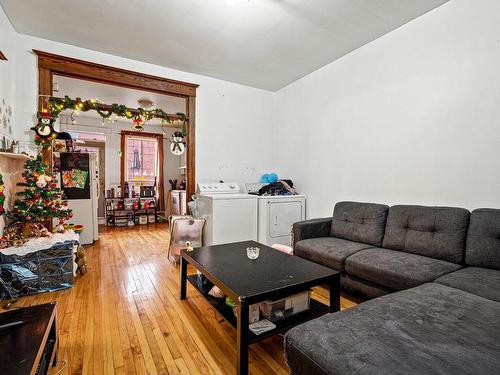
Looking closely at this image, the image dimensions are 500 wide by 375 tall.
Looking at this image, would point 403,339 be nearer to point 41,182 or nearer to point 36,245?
point 36,245

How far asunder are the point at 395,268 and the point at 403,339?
989mm

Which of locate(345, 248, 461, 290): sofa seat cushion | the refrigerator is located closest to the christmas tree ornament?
the refrigerator

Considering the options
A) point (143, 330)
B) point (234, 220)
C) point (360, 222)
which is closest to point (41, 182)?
point (143, 330)

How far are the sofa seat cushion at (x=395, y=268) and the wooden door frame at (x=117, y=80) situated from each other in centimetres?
257

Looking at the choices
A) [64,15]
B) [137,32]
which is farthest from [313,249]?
[64,15]

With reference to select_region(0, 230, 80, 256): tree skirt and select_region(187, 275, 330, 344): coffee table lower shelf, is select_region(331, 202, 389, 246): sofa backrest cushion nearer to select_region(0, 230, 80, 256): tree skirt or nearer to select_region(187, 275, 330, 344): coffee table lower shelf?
select_region(187, 275, 330, 344): coffee table lower shelf

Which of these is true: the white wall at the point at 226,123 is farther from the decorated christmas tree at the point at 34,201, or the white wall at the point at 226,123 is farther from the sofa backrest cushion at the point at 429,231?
the sofa backrest cushion at the point at 429,231

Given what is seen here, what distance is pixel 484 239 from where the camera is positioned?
5.87ft

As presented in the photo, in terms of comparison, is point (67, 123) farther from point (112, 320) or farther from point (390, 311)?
point (390, 311)

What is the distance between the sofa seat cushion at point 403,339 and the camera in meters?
0.82

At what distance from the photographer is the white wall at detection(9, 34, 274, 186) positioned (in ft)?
11.5

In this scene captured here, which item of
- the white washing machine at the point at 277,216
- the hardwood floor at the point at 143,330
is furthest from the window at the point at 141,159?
the white washing machine at the point at 277,216

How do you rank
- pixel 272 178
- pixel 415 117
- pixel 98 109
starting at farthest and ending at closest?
1. pixel 272 178
2. pixel 98 109
3. pixel 415 117

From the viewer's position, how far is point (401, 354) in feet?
2.81
